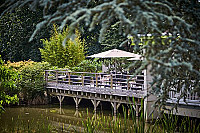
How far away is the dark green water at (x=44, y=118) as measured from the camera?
38.1ft

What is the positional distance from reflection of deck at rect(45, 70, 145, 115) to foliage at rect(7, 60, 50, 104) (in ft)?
1.31

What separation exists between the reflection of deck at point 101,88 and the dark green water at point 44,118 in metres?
0.74

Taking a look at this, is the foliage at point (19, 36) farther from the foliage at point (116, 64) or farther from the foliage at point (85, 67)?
the foliage at point (85, 67)

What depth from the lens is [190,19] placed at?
16.5 feet

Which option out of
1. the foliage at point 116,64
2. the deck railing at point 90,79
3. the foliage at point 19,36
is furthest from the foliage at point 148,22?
the foliage at point 19,36

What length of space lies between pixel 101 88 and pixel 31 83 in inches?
176

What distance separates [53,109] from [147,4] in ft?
40.0

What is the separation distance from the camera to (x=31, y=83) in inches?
666

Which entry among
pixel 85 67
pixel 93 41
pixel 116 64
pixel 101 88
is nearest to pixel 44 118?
pixel 101 88

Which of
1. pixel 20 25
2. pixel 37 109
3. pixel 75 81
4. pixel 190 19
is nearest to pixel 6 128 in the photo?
pixel 37 109

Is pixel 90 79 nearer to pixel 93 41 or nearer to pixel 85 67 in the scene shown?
pixel 85 67

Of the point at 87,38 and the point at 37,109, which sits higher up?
the point at 87,38

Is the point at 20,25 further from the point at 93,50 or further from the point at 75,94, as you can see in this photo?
the point at 75,94

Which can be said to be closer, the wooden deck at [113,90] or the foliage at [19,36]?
the wooden deck at [113,90]
